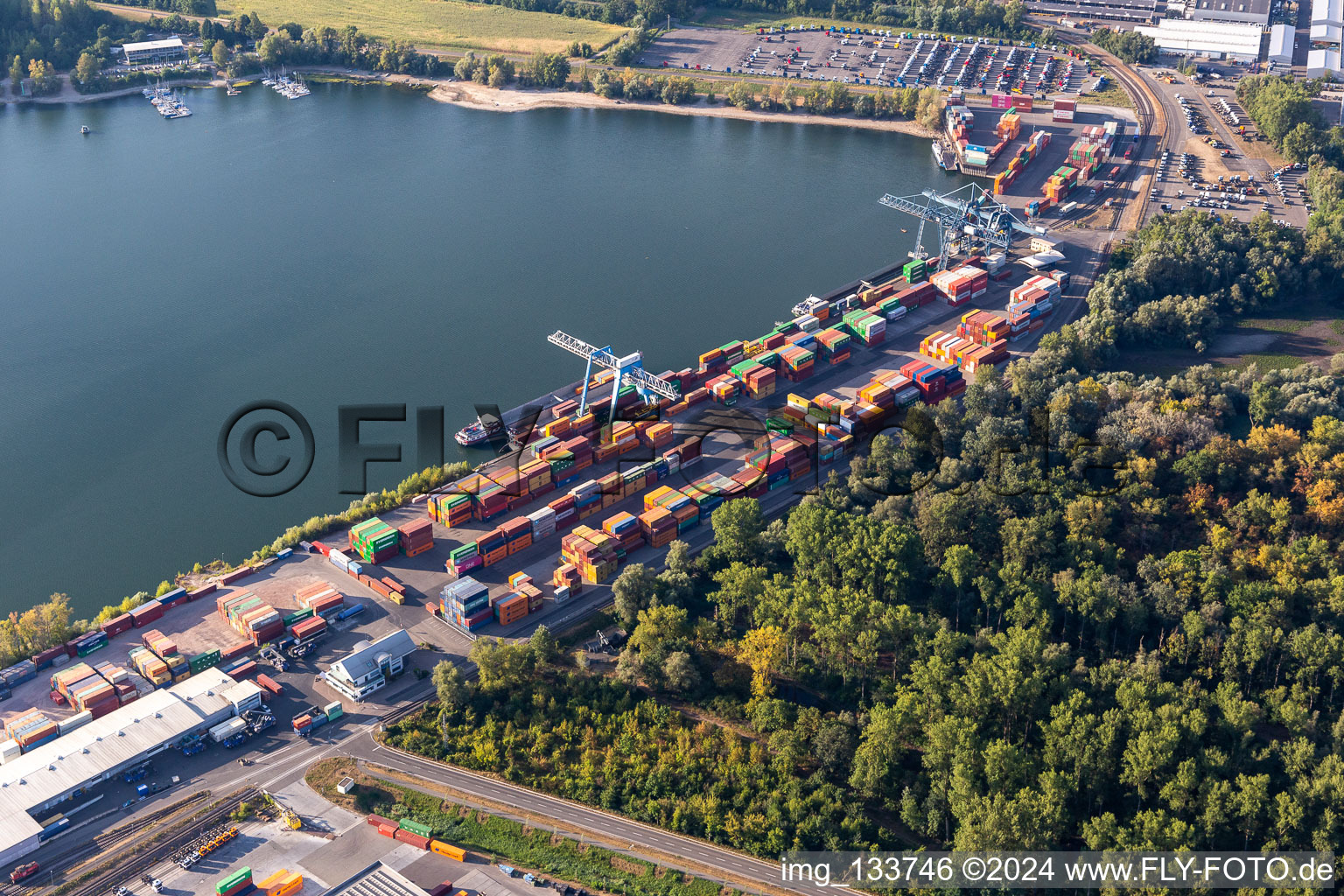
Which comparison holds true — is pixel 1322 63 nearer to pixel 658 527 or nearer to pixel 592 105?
pixel 592 105

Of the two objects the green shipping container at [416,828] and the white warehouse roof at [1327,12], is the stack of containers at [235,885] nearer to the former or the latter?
the green shipping container at [416,828]

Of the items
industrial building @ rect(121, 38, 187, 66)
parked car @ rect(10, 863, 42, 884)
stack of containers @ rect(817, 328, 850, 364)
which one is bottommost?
parked car @ rect(10, 863, 42, 884)

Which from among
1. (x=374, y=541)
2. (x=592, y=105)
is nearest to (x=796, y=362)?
(x=374, y=541)

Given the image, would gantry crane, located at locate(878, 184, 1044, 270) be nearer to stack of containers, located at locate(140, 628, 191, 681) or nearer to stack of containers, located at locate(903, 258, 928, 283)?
stack of containers, located at locate(903, 258, 928, 283)

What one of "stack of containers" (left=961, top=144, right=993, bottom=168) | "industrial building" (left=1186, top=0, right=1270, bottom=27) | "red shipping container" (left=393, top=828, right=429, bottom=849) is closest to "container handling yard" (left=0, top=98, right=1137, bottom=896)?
"red shipping container" (left=393, top=828, right=429, bottom=849)

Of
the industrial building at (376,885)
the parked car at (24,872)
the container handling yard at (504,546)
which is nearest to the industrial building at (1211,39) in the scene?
the container handling yard at (504,546)
